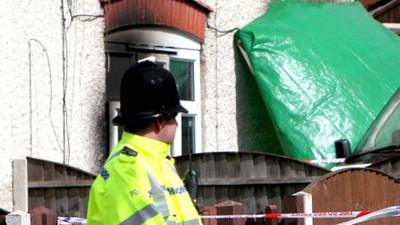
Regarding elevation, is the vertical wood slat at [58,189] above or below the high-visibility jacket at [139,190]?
above

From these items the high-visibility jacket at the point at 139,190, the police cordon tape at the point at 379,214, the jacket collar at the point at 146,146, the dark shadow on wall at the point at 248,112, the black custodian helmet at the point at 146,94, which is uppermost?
the dark shadow on wall at the point at 248,112

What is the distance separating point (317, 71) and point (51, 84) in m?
2.61

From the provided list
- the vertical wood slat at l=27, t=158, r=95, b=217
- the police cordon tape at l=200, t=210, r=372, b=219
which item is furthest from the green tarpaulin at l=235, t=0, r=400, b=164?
the police cordon tape at l=200, t=210, r=372, b=219

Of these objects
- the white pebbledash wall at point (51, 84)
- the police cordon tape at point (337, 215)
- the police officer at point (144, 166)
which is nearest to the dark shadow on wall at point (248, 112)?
the white pebbledash wall at point (51, 84)

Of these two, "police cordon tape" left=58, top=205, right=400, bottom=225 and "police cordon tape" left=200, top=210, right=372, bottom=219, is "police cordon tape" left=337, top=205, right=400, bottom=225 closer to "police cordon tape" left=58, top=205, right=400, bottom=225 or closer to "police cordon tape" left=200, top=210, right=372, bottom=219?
"police cordon tape" left=58, top=205, right=400, bottom=225

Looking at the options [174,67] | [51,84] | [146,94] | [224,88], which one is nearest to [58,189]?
[51,84]

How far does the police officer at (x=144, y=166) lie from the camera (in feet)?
11.3

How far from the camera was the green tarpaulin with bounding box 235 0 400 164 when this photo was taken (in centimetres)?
977

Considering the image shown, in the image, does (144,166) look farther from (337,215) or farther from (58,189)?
(58,189)

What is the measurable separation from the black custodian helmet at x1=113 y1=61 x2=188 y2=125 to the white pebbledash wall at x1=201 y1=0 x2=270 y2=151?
21.5ft

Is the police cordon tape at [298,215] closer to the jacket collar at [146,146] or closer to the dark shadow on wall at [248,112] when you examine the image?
the jacket collar at [146,146]

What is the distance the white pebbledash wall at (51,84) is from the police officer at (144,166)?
17.3 ft

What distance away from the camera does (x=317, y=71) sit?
1019 cm

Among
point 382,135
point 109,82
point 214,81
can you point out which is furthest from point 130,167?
point 214,81
